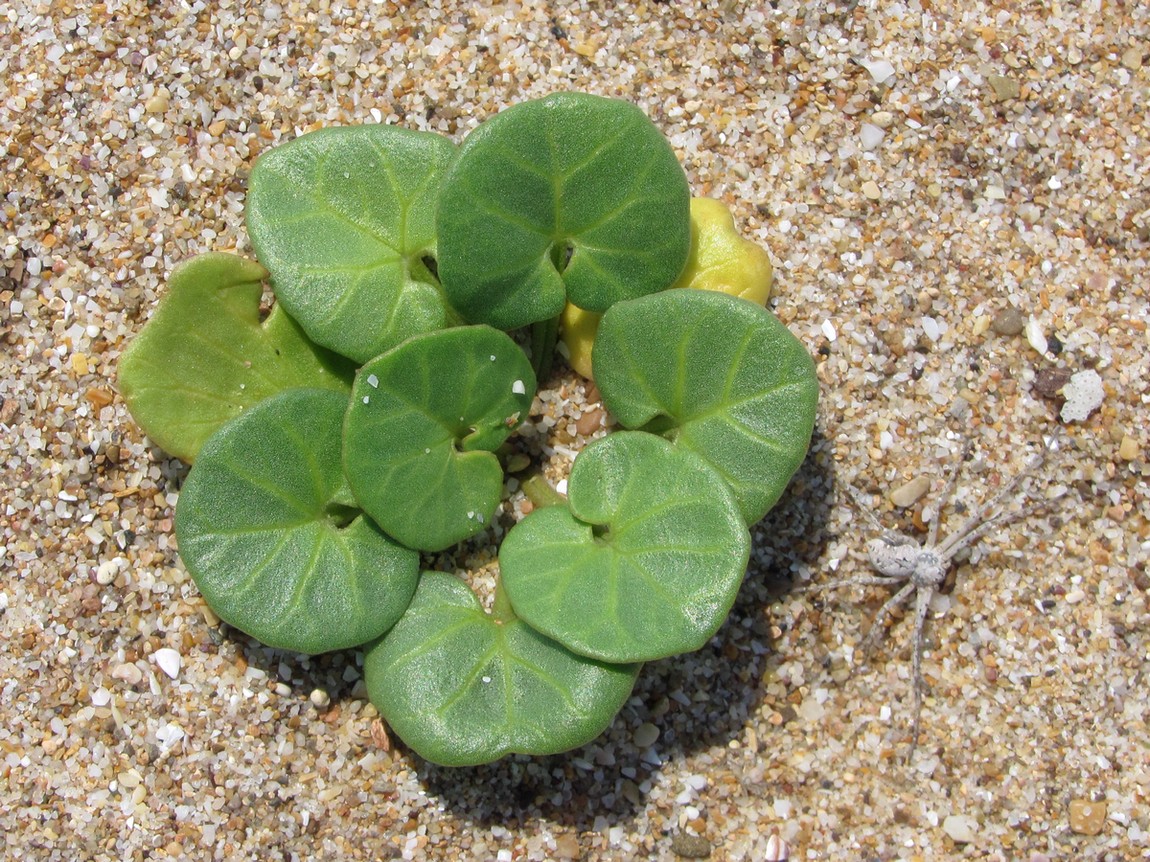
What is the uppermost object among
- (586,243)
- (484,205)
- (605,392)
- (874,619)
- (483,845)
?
(484,205)

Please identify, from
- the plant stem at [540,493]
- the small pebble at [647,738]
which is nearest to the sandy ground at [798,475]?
the small pebble at [647,738]

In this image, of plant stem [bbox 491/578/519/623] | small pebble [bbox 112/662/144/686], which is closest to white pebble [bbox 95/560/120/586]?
small pebble [bbox 112/662/144/686]

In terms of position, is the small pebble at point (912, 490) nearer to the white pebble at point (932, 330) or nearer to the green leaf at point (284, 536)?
the white pebble at point (932, 330)

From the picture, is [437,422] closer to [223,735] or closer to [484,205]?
[484,205]

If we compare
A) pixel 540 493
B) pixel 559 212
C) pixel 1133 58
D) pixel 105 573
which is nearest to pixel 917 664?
pixel 540 493

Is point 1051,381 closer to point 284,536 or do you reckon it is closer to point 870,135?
point 870,135

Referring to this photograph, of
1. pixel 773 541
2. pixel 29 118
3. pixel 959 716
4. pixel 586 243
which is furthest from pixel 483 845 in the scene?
pixel 29 118
